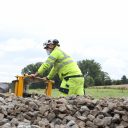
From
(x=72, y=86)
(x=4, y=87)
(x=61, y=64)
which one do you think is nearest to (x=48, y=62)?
(x=61, y=64)

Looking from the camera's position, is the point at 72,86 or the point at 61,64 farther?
the point at 61,64

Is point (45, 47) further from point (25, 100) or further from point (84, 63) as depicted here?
point (84, 63)

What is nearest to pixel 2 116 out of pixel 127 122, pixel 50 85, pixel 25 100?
pixel 25 100

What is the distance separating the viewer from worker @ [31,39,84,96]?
1157 cm

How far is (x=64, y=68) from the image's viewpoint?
A: 11883 millimetres

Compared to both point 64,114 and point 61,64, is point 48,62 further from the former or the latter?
point 64,114

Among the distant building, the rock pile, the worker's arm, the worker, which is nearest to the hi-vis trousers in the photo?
the worker

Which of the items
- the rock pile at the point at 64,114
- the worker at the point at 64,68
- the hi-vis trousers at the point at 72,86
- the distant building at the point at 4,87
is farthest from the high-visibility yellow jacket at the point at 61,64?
the rock pile at the point at 64,114

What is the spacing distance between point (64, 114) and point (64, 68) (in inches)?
138

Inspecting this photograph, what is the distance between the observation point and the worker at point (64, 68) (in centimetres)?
1157

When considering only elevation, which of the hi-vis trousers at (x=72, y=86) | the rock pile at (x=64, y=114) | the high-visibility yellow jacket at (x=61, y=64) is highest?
the high-visibility yellow jacket at (x=61, y=64)

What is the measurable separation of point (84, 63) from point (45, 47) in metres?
87.4

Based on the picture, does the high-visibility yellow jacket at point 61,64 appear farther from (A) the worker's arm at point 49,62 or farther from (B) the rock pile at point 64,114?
(B) the rock pile at point 64,114

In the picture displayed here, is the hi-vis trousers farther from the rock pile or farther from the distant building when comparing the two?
the rock pile
